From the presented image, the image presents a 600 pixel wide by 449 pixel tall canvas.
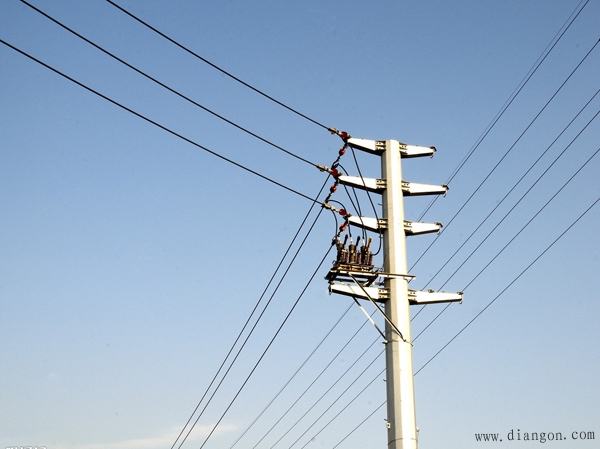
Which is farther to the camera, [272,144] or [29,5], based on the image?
[272,144]

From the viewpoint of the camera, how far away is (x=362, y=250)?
19688mm

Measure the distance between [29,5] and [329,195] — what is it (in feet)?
31.5

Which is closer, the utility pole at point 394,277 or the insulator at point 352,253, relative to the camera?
the utility pole at point 394,277

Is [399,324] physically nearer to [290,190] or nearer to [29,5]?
[290,190]

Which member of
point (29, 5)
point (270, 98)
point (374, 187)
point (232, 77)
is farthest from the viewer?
point (374, 187)

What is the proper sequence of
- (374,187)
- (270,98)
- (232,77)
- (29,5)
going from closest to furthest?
1. (29,5)
2. (232,77)
3. (270,98)
4. (374,187)

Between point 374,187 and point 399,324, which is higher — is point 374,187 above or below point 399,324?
above

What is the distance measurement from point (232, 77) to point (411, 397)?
8.24 meters

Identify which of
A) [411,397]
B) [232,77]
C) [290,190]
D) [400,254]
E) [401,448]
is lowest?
[401,448]

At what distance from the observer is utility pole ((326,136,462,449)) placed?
59.3 feet

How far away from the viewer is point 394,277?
63.4 ft

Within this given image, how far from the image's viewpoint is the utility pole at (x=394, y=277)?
18062 mm

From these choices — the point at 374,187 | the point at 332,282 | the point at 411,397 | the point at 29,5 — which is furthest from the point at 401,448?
the point at 29,5

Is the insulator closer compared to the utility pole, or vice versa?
the utility pole
